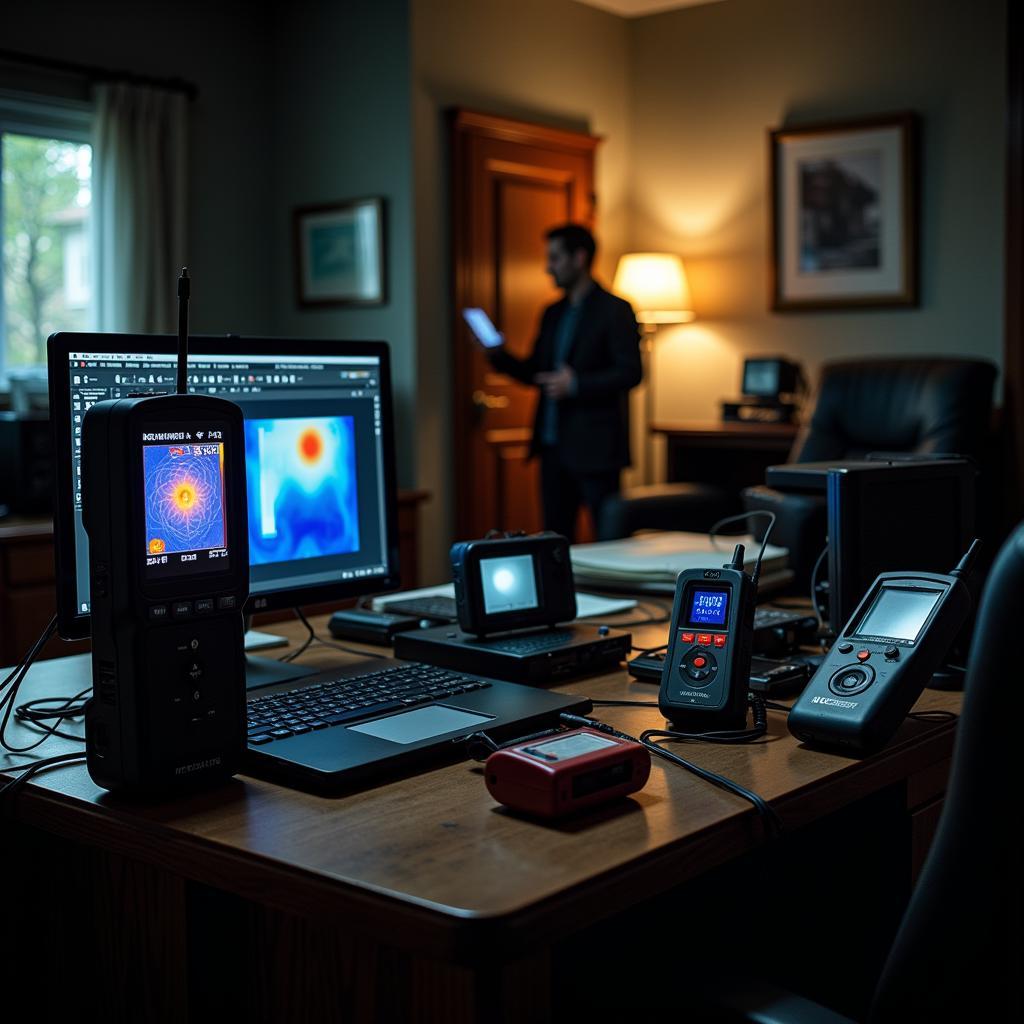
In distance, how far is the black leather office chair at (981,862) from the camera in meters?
0.72

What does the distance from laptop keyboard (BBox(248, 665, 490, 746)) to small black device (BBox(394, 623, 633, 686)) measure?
7cm

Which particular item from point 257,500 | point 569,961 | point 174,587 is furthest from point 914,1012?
point 257,500

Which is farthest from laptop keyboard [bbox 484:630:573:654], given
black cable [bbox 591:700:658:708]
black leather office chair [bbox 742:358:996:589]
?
black leather office chair [bbox 742:358:996:589]

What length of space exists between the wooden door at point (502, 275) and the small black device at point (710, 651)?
3.66m

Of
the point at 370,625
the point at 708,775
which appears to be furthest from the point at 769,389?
the point at 708,775

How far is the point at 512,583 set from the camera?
1634 mm

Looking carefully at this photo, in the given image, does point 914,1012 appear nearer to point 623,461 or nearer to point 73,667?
point 73,667

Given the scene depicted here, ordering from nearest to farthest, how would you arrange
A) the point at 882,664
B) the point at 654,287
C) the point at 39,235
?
the point at 882,664, the point at 39,235, the point at 654,287

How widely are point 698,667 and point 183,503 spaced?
1.82ft

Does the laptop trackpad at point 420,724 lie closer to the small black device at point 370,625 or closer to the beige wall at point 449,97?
the small black device at point 370,625

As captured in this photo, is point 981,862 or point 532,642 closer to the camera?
point 981,862

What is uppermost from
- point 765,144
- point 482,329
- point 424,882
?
point 765,144

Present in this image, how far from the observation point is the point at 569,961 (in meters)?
1.51

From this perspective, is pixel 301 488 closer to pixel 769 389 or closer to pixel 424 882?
pixel 424 882
